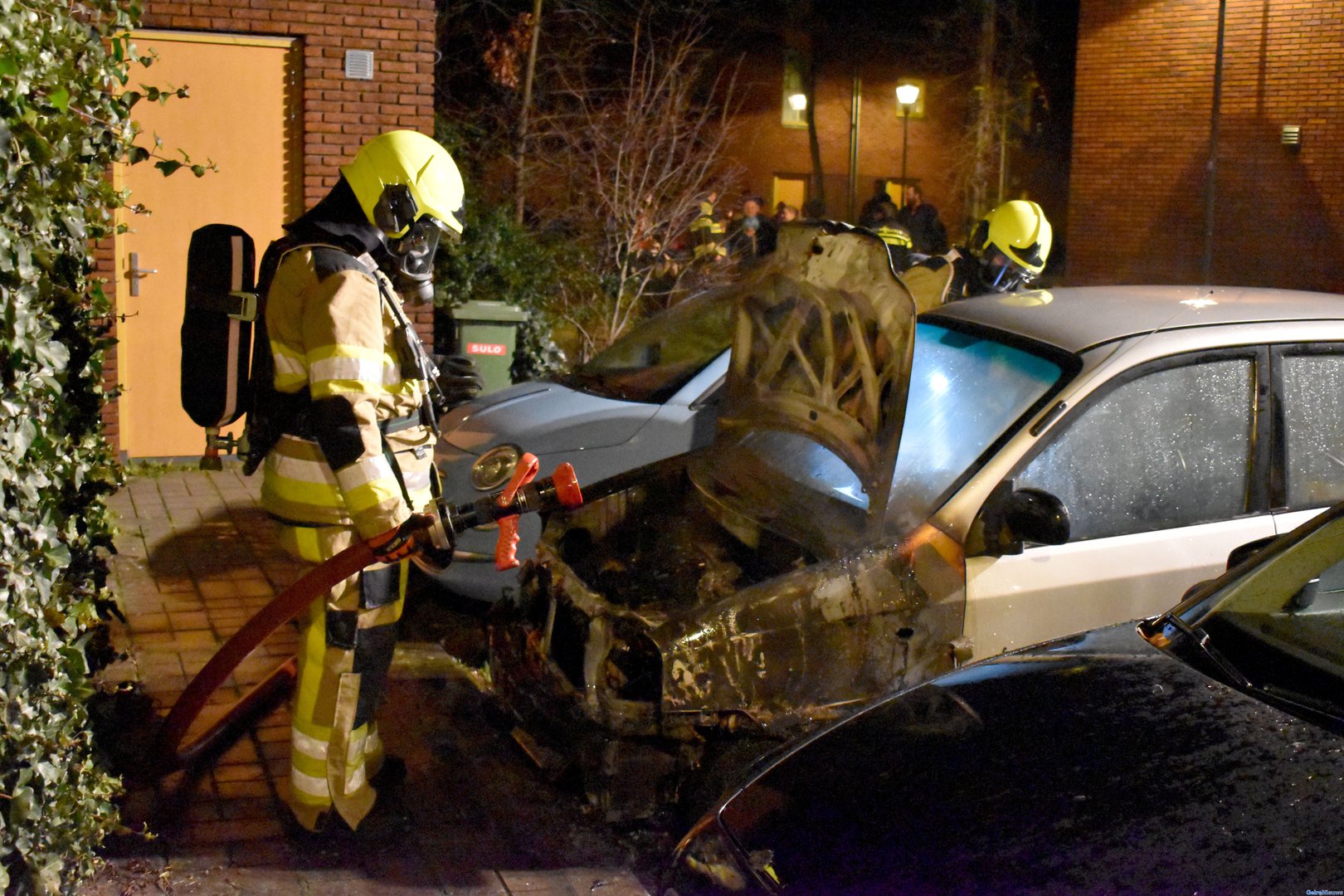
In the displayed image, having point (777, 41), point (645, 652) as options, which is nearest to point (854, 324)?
point (645, 652)

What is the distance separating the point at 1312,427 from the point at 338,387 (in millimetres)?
3000

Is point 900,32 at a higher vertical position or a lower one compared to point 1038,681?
higher

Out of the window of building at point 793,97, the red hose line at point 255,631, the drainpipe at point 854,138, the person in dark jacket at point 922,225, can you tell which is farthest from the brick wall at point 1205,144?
the red hose line at point 255,631

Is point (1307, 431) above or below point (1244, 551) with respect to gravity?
above

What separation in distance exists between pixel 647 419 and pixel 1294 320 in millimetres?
2674

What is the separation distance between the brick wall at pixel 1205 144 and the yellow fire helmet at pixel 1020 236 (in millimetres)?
15004

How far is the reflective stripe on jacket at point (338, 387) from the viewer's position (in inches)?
144

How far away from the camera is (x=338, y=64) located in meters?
9.27

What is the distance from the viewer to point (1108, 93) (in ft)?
71.7

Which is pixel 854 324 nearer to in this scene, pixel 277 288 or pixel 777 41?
pixel 277 288

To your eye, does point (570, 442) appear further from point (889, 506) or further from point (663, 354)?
point (889, 506)

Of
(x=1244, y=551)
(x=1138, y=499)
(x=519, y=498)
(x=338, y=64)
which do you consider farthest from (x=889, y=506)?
(x=338, y=64)

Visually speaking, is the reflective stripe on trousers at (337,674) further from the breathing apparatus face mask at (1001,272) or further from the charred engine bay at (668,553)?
the breathing apparatus face mask at (1001,272)

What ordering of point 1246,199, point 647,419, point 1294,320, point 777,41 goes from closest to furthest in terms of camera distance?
point 1294,320 < point 647,419 < point 1246,199 < point 777,41
